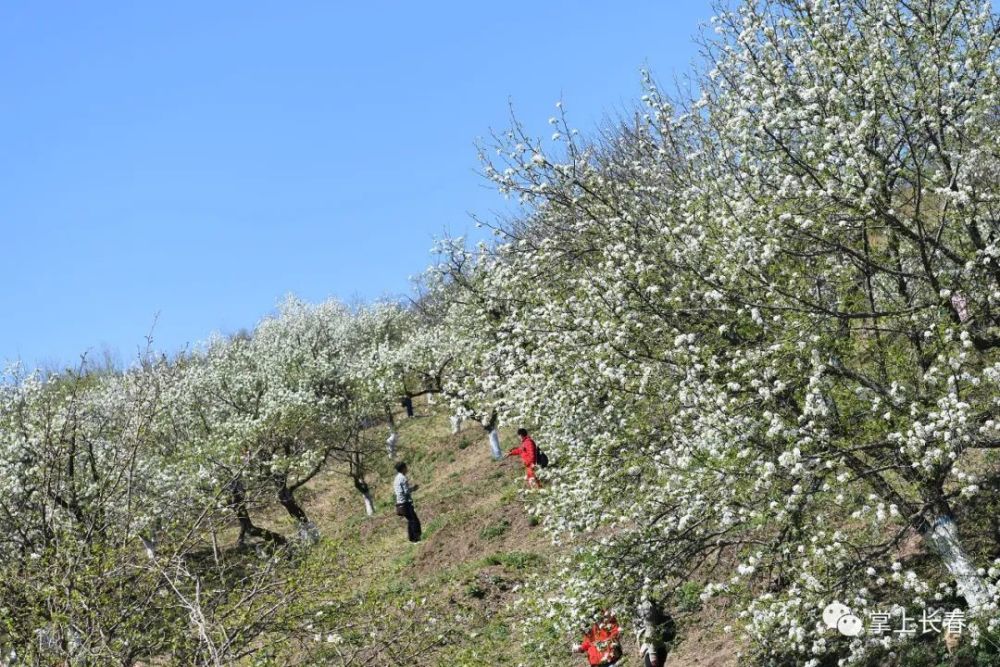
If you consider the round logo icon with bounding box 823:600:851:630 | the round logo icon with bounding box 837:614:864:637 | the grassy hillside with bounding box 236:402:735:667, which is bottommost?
the round logo icon with bounding box 837:614:864:637

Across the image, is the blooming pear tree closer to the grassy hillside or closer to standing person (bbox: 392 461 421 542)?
the grassy hillside

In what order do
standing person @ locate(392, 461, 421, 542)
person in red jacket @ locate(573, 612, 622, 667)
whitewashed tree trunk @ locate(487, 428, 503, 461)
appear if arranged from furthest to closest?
1. whitewashed tree trunk @ locate(487, 428, 503, 461)
2. standing person @ locate(392, 461, 421, 542)
3. person in red jacket @ locate(573, 612, 622, 667)

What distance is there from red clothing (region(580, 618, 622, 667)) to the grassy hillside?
0.43 metres

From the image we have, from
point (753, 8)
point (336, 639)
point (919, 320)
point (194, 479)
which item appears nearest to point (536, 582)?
point (336, 639)

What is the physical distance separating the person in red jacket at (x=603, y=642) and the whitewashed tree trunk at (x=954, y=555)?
409cm

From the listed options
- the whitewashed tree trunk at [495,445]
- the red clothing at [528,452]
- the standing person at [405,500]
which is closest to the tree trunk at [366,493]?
the whitewashed tree trunk at [495,445]

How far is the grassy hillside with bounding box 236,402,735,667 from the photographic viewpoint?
12.3 m

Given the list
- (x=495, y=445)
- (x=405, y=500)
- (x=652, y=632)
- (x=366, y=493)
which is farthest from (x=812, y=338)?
(x=366, y=493)

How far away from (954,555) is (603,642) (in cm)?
450

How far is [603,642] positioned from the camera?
13.0 metres

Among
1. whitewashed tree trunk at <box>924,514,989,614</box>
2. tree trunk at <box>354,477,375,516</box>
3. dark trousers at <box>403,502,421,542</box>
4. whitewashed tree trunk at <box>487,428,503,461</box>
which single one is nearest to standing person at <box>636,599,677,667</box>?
whitewashed tree trunk at <box>924,514,989,614</box>

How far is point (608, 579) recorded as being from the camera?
12.8 metres

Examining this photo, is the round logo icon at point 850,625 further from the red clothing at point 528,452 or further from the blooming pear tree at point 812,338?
the red clothing at point 528,452

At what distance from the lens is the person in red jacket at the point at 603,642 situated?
13.1m
